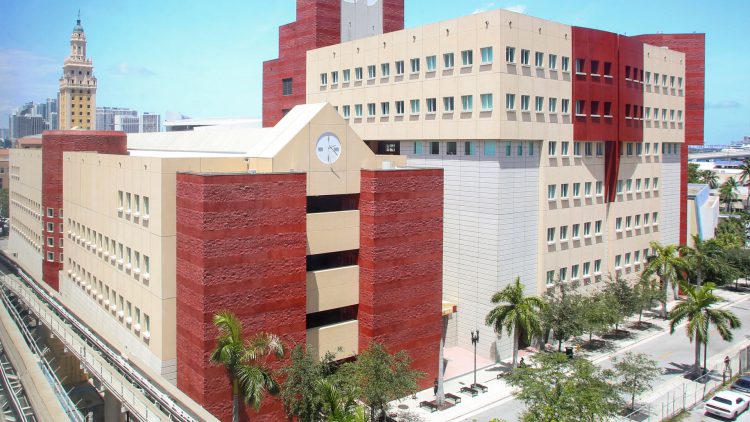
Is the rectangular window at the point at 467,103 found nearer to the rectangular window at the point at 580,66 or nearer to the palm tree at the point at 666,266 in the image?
the rectangular window at the point at 580,66

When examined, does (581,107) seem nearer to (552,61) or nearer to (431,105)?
(552,61)

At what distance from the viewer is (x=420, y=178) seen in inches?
1591

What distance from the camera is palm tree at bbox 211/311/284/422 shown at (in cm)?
3014

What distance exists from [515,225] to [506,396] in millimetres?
13479

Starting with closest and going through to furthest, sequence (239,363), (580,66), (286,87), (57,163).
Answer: (239,363), (580,66), (57,163), (286,87)

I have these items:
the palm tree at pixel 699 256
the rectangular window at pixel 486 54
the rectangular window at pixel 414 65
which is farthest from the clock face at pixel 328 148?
the palm tree at pixel 699 256

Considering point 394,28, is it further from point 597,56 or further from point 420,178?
point 420,178

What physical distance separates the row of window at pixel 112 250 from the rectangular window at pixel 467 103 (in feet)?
83.6

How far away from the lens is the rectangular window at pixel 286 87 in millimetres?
67062

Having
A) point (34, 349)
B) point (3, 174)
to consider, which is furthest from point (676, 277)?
point (3, 174)

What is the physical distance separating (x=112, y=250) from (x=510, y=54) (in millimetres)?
31097

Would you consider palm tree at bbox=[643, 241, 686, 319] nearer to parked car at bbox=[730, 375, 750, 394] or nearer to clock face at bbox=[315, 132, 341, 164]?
parked car at bbox=[730, 375, 750, 394]

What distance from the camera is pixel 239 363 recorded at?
3066 cm

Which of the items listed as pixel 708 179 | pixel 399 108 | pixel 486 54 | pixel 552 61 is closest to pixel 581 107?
pixel 552 61
